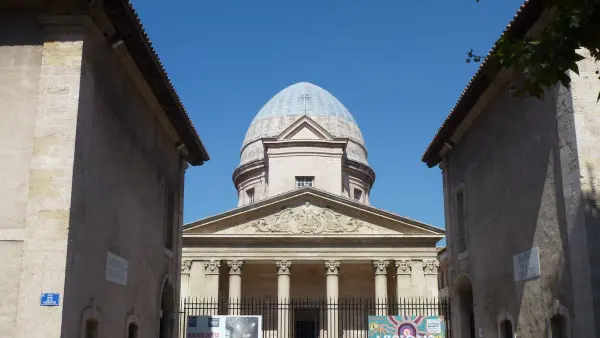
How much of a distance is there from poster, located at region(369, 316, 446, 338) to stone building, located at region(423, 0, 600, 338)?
107 cm

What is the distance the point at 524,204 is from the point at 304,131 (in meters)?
34.2

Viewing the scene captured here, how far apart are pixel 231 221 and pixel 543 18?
27139 millimetres

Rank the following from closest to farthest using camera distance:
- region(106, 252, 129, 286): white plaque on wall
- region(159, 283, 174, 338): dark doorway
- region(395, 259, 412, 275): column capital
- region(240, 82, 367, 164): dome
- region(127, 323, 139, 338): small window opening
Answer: region(106, 252, 129, 286): white plaque on wall, region(127, 323, 139, 338): small window opening, region(159, 283, 174, 338): dark doorway, region(395, 259, 412, 275): column capital, region(240, 82, 367, 164): dome

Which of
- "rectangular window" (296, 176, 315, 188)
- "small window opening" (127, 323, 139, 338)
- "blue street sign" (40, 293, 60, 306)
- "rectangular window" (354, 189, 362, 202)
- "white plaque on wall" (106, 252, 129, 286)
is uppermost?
"rectangular window" (296, 176, 315, 188)

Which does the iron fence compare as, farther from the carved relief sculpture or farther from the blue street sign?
the blue street sign

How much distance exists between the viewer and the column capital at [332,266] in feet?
121

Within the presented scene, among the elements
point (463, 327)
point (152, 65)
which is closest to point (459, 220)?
point (463, 327)

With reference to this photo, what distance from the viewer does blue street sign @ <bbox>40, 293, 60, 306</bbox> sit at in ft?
33.5

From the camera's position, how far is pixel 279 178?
46625 millimetres

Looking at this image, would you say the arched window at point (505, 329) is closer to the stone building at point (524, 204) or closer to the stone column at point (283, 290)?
the stone building at point (524, 204)

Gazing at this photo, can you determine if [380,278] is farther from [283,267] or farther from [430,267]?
[283,267]

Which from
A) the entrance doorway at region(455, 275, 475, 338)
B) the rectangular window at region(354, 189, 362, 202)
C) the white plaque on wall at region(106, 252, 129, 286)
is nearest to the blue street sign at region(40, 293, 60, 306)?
the white plaque on wall at region(106, 252, 129, 286)

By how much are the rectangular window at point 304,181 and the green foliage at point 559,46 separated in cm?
3969

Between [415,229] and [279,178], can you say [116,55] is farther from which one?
[279,178]
